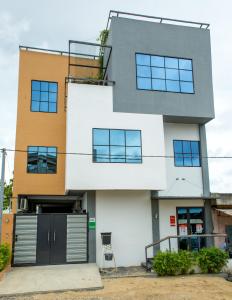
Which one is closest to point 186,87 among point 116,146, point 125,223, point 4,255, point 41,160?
point 116,146

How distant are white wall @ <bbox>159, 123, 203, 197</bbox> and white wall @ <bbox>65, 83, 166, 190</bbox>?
1434 millimetres

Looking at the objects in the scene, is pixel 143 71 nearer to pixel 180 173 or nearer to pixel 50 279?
pixel 180 173

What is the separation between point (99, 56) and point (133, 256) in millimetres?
11607

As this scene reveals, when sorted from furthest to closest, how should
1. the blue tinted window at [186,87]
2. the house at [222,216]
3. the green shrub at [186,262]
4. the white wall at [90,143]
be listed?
the blue tinted window at [186,87] < the house at [222,216] < the white wall at [90,143] < the green shrub at [186,262]

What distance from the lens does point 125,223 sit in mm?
14555

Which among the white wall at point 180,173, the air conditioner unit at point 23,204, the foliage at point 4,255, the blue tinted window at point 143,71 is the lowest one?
the foliage at point 4,255

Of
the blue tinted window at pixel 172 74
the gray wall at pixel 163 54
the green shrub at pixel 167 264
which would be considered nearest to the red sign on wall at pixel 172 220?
the green shrub at pixel 167 264

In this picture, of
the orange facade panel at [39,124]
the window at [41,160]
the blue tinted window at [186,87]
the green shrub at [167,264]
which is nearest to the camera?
the green shrub at [167,264]

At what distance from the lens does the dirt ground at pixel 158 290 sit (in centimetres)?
946

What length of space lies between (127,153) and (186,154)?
3.69 m

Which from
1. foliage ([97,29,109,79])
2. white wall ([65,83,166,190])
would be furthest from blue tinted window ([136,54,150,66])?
foliage ([97,29,109,79])

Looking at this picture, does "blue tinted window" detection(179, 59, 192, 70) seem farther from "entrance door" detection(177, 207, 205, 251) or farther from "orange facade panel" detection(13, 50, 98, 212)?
"entrance door" detection(177, 207, 205, 251)

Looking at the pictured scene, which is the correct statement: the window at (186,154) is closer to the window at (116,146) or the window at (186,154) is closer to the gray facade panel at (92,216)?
the window at (116,146)

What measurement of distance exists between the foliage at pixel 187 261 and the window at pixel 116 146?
4411 millimetres
